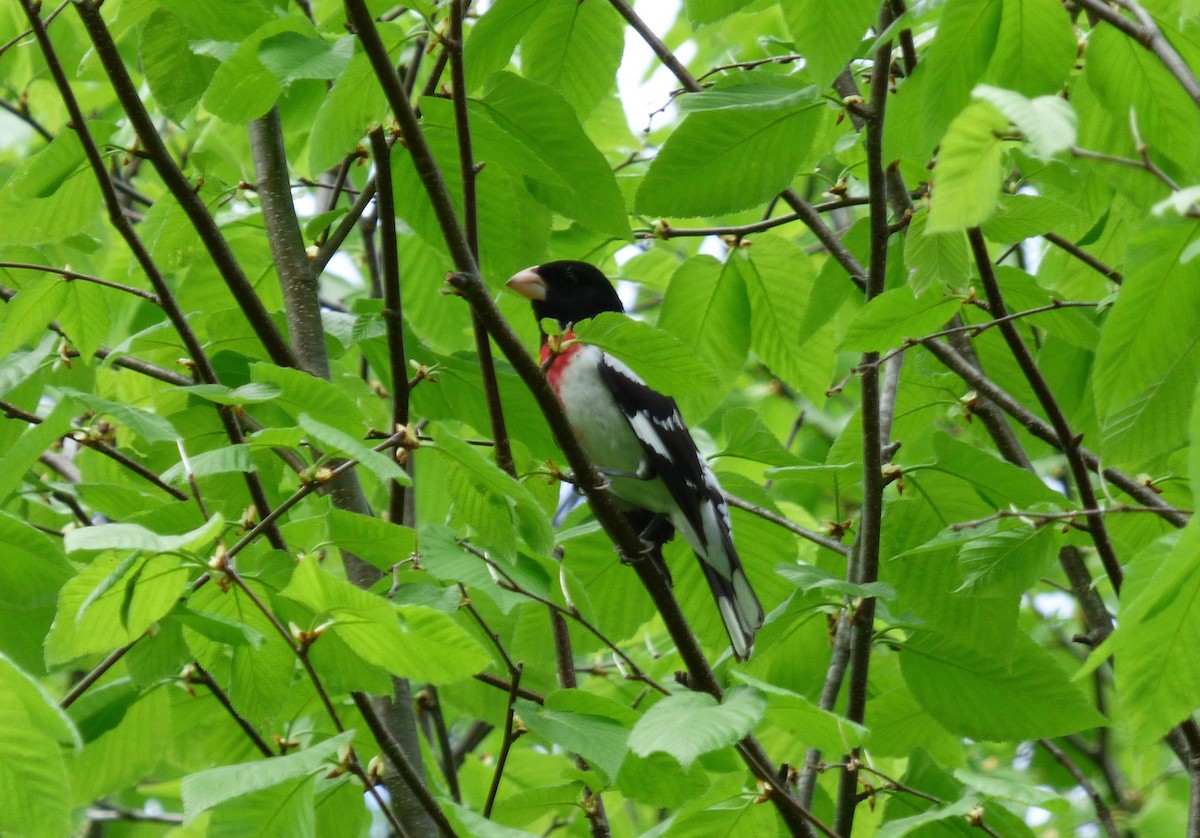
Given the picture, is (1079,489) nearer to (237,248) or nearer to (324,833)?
(324,833)

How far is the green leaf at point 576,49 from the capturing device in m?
2.75

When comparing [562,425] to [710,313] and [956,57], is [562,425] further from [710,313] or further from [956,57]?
[710,313]

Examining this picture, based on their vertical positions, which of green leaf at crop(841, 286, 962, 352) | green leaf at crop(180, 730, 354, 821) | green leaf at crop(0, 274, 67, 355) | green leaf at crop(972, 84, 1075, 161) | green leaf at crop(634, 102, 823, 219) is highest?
green leaf at crop(972, 84, 1075, 161)

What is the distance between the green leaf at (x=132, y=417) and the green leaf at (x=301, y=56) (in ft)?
1.96

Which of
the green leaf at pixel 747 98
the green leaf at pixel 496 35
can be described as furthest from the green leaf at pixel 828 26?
the green leaf at pixel 496 35

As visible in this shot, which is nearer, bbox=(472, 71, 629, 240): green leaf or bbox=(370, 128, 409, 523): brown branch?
bbox=(472, 71, 629, 240): green leaf

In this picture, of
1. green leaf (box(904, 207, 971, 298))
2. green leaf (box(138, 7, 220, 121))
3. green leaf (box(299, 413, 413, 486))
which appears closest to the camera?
green leaf (box(299, 413, 413, 486))

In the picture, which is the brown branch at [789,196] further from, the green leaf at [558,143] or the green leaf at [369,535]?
the green leaf at [369,535]

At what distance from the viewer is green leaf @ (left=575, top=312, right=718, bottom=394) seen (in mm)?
2275

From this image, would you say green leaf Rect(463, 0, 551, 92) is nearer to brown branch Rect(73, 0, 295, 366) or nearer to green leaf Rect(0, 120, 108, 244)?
brown branch Rect(73, 0, 295, 366)

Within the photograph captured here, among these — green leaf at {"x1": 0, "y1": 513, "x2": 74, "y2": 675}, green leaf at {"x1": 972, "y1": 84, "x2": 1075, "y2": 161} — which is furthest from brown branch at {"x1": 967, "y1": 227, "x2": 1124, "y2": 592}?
green leaf at {"x1": 0, "y1": 513, "x2": 74, "y2": 675}

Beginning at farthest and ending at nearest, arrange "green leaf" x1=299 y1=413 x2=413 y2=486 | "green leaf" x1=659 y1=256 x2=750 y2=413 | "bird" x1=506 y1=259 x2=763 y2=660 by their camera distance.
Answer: "bird" x1=506 y1=259 x2=763 y2=660, "green leaf" x1=659 y1=256 x2=750 y2=413, "green leaf" x1=299 y1=413 x2=413 y2=486

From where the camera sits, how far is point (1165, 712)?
1.69m

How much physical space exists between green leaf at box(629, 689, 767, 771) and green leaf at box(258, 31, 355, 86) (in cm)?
117
